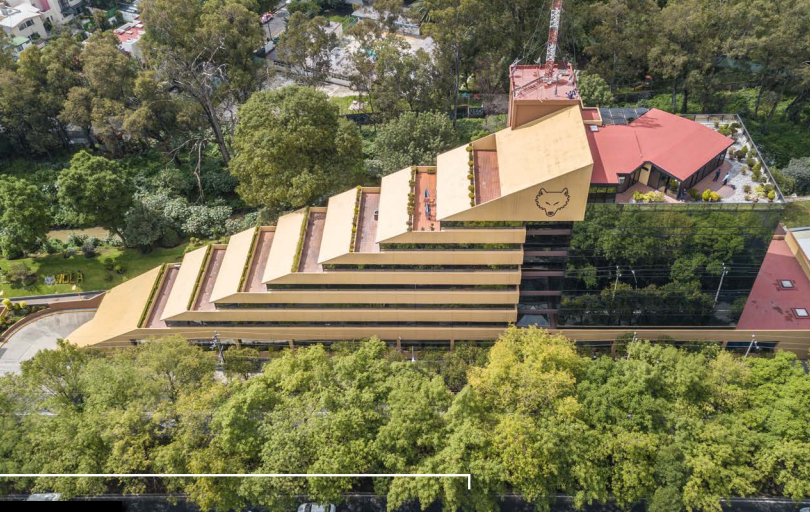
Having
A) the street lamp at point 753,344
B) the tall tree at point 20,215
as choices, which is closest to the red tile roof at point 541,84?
the street lamp at point 753,344

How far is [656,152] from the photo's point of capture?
2517 inches

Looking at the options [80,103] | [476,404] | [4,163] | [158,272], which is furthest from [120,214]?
[476,404]

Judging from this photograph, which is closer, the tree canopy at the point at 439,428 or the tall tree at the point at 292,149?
the tree canopy at the point at 439,428

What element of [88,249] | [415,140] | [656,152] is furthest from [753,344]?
[88,249]

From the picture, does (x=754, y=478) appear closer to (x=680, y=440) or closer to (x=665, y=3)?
(x=680, y=440)

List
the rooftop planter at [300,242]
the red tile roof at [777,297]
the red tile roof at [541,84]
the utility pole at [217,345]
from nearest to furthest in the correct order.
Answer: the red tile roof at [541,84]
the rooftop planter at [300,242]
the red tile roof at [777,297]
the utility pole at [217,345]

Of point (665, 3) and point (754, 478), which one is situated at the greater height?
point (665, 3)

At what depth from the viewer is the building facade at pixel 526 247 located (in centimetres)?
6128

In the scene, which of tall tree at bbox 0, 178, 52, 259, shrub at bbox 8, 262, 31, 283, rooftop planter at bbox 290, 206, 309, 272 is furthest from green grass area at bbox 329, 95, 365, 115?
shrub at bbox 8, 262, 31, 283

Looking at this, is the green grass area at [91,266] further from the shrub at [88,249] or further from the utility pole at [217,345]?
the utility pole at [217,345]

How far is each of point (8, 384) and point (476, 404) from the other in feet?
151

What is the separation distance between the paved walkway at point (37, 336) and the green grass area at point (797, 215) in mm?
93857

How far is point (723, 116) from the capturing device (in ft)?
238

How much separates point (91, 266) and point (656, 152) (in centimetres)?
7392
